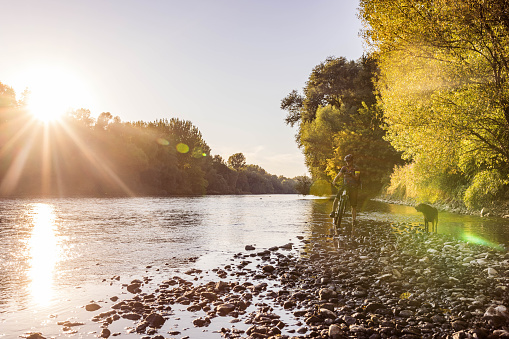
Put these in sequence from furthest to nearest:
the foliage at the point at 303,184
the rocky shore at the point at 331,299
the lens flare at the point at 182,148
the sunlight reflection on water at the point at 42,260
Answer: the lens flare at the point at 182,148 < the foliage at the point at 303,184 < the sunlight reflection on water at the point at 42,260 < the rocky shore at the point at 331,299

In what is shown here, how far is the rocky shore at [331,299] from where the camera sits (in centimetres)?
621

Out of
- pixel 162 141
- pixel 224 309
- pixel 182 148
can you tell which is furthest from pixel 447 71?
pixel 182 148

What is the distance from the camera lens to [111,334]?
6164 mm

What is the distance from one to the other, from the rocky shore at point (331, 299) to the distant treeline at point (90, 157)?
74.0 meters

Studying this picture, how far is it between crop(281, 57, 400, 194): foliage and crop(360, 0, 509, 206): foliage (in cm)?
3082

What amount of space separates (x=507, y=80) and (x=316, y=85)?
49823mm

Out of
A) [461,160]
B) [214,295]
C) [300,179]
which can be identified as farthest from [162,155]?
[214,295]

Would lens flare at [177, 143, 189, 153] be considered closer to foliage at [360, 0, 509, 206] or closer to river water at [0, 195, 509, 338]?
river water at [0, 195, 509, 338]

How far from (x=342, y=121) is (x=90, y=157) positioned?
2626 inches

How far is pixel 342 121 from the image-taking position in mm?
64875

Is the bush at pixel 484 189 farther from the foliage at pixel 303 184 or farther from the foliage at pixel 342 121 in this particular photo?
the foliage at pixel 303 184

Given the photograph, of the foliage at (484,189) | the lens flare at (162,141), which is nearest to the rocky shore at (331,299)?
the foliage at (484,189)

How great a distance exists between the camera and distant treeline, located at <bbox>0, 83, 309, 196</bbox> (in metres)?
85.7

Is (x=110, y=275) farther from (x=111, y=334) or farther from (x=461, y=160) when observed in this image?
(x=461, y=160)
